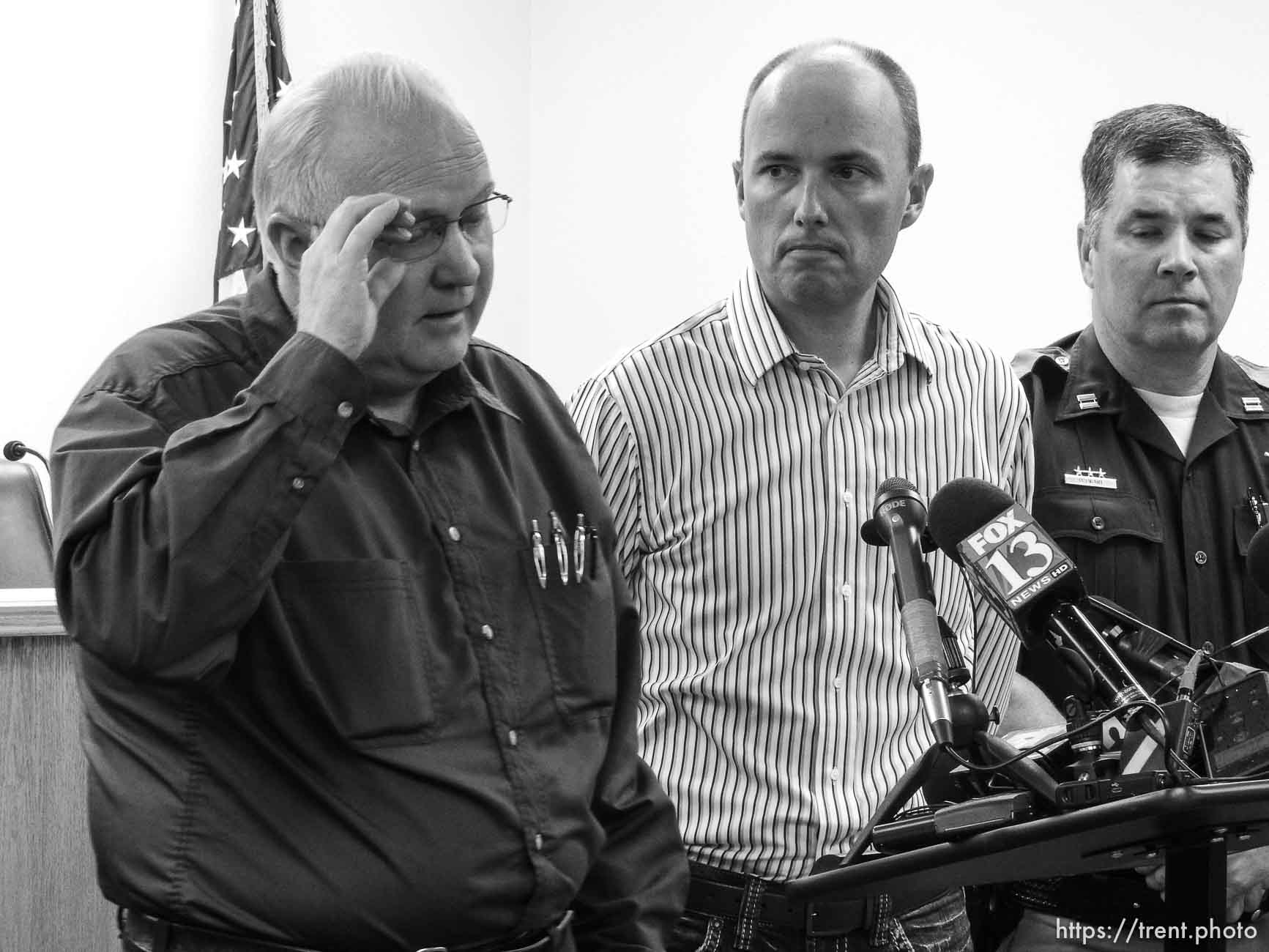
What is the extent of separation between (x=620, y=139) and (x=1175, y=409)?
4.91m

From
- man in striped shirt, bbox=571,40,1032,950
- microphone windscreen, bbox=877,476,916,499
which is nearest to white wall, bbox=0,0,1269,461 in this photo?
man in striped shirt, bbox=571,40,1032,950

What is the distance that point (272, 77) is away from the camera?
6.17 meters

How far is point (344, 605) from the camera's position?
1447mm

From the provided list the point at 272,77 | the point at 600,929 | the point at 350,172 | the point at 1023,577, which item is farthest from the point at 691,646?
the point at 272,77

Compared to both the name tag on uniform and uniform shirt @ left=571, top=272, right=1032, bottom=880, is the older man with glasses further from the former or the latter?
the name tag on uniform

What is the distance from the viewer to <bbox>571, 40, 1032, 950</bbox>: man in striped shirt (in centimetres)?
188

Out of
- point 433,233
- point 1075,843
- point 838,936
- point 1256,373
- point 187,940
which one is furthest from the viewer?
point 1256,373

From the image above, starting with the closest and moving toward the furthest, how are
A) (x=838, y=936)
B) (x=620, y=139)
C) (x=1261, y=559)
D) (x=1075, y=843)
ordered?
(x=1075, y=843), (x=1261, y=559), (x=838, y=936), (x=620, y=139)

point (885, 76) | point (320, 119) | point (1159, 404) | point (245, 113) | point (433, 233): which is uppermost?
point (245, 113)

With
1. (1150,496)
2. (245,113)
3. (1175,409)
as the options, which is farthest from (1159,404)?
(245,113)

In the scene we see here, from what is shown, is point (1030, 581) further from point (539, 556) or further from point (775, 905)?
point (775, 905)

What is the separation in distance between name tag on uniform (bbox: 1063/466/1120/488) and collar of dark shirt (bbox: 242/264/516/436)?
1.02 meters

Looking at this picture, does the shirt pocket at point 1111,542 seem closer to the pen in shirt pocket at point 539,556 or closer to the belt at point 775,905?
the belt at point 775,905

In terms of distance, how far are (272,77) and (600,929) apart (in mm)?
5171
